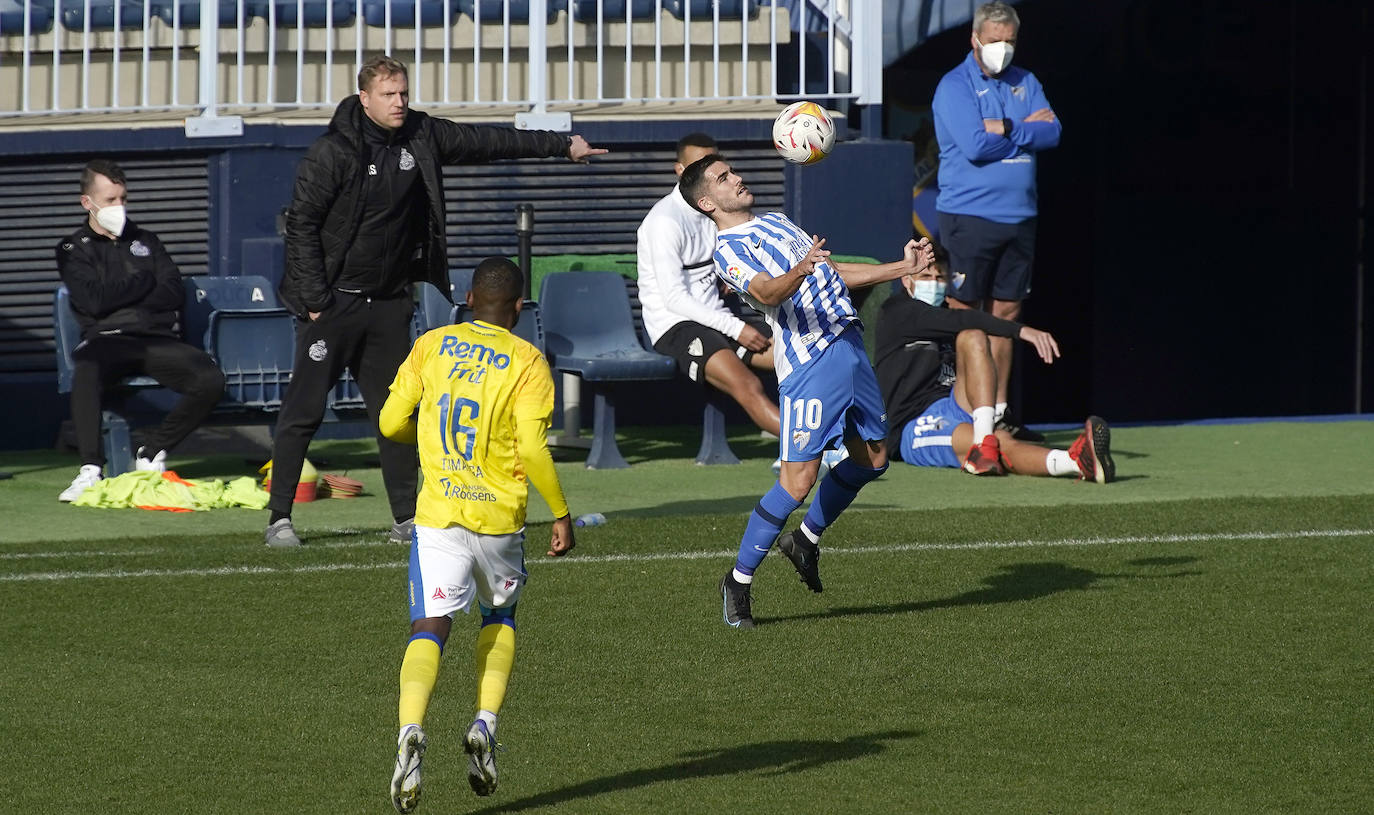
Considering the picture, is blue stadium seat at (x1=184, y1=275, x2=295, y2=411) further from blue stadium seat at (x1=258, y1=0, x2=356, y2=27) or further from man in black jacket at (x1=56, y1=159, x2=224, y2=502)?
blue stadium seat at (x1=258, y1=0, x2=356, y2=27)

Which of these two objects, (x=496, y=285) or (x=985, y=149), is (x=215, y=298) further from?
(x=496, y=285)

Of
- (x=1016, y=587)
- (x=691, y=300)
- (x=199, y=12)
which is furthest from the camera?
(x=199, y=12)

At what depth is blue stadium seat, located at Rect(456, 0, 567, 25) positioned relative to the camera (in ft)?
48.7

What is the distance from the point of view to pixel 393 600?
314 inches

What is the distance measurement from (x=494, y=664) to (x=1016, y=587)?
3.42 m

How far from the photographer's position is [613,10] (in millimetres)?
14781

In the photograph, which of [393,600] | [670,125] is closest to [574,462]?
[670,125]

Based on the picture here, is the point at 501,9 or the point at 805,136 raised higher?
the point at 501,9

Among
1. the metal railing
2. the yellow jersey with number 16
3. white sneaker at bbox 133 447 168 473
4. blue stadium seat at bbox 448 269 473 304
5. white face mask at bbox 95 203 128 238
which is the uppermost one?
the metal railing

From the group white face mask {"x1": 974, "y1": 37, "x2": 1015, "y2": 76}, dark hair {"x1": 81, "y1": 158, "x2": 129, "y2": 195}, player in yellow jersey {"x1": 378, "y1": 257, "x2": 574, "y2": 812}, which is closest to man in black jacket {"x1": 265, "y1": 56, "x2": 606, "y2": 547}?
dark hair {"x1": 81, "y1": 158, "x2": 129, "y2": 195}

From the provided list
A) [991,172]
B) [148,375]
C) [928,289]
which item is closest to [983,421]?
[928,289]

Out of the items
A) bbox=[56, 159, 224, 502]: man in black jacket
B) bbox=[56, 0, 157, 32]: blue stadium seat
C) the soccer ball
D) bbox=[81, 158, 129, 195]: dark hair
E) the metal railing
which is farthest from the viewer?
bbox=[56, 0, 157, 32]: blue stadium seat

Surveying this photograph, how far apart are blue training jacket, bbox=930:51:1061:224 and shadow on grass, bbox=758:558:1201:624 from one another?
368cm

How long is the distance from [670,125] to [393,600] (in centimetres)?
674
